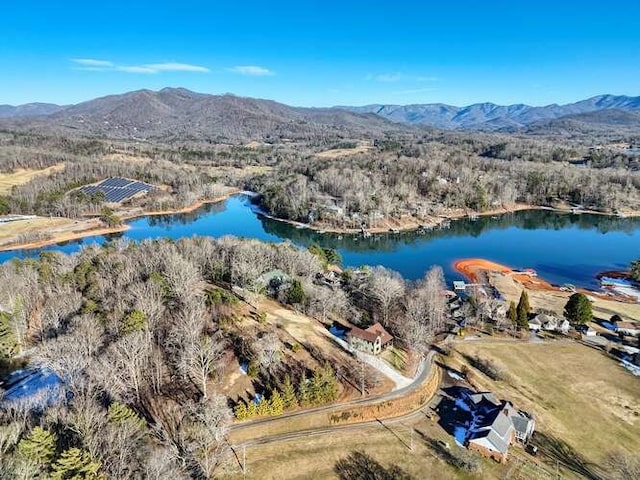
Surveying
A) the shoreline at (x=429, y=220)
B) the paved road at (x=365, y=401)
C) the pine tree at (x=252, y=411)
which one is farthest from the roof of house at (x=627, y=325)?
the shoreline at (x=429, y=220)

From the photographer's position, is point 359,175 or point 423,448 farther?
point 359,175

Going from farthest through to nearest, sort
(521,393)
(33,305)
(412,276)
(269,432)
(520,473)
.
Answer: (412,276), (33,305), (521,393), (269,432), (520,473)

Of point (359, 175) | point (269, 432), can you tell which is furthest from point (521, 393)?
point (359, 175)

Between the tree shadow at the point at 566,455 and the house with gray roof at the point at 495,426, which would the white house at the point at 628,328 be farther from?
the tree shadow at the point at 566,455

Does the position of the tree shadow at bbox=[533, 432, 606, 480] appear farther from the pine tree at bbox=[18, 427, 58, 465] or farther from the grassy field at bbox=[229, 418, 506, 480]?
the pine tree at bbox=[18, 427, 58, 465]

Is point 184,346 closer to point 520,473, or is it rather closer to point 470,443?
point 470,443

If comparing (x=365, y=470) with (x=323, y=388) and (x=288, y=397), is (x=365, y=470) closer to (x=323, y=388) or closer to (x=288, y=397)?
(x=323, y=388)

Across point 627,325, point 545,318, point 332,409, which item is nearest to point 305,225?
point 545,318
